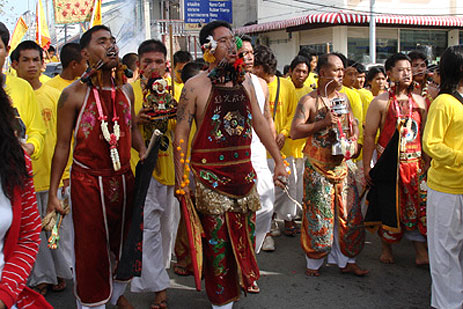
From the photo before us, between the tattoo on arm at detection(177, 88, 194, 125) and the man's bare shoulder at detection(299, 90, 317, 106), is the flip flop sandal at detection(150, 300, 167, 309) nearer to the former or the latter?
the tattoo on arm at detection(177, 88, 194, 125)

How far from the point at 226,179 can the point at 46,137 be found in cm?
198

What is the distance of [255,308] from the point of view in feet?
13.8

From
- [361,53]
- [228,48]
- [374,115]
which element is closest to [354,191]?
[374,115]

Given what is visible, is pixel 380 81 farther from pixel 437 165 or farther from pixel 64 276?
pixel 64 276

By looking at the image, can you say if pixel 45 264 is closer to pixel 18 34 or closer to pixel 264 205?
pixel 264 205

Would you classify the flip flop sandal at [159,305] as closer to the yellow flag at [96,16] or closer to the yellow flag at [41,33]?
the yellow flag at [96,16]

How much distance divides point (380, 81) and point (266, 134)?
11.6 ft

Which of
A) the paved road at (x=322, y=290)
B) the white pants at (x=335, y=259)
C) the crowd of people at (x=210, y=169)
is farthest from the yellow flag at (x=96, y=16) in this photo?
the white pants at (x=335, y=259)

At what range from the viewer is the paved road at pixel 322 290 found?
4.28 metres

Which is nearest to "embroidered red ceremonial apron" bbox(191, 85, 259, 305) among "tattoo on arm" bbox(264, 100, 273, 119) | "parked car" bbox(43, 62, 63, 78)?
"tattoo on arm" bbox(264, 100, 273, 119)

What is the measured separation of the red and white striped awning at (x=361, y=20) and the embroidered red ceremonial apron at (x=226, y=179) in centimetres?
1912

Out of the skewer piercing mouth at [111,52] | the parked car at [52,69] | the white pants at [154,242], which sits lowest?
the white pants at [154,242]

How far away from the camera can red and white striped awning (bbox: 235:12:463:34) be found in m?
22.7

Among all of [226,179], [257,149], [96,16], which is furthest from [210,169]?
[96,16]
